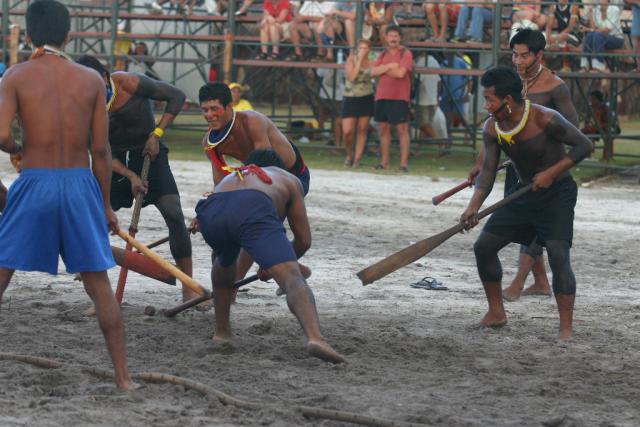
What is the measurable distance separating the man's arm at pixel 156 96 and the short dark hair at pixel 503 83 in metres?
2.22

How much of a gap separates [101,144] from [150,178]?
8.07 ft

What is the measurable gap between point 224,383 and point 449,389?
1.13 m

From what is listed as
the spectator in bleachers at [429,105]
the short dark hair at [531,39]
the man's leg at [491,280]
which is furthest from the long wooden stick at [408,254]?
the spectator in bleachers at [429,105]

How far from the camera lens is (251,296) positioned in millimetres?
8773

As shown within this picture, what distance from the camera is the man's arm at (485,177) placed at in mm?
7590

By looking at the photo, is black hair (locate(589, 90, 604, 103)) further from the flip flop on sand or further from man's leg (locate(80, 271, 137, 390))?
man's leg (locate(80, 271, 137, 390))

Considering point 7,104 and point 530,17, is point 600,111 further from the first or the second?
point 7,104

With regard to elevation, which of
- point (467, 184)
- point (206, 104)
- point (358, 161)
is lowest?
point (358, 161)

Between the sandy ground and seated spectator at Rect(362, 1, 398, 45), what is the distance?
7.11 m

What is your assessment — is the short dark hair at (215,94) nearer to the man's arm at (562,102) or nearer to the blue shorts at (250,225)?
the blue shorts at (250,225)

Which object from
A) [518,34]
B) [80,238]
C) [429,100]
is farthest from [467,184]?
[429,100]

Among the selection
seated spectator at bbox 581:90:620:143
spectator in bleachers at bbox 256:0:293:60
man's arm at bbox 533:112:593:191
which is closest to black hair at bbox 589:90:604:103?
seated spectator at bbox 581:90:620:143

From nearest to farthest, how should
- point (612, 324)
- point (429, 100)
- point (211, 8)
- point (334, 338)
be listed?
1. point (334, 338)
2. point (612, 324)
3. point (429, 100)
4. point (211, 8)

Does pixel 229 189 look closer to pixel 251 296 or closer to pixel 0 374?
pixel 0 374
